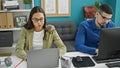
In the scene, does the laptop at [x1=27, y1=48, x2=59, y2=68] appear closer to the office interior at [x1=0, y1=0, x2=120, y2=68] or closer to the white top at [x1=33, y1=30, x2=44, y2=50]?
the white top at [x1=33, y1=30, x2=44, y2=50]

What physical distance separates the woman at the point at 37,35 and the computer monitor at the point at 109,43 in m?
0.63

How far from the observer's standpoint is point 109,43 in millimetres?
1689

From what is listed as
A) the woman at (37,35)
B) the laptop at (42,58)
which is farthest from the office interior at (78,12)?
the laptop at (42,58)

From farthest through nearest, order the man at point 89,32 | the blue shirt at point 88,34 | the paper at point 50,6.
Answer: the paper at point 50,6 → the blue shirt at point 88,34 → the man at point 89,32

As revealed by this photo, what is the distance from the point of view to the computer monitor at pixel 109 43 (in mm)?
1662

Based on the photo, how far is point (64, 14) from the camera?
4250 mm

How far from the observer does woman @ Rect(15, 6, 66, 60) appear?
227 centimetres

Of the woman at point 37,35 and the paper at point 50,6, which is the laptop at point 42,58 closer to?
the woman at point 37,35

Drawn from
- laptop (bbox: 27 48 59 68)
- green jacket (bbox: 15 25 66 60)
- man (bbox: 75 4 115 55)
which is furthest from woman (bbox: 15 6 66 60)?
laptop (bbox: 27 48 59 68)

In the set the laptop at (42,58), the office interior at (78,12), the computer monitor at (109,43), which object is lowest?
the laptop at (42,58)

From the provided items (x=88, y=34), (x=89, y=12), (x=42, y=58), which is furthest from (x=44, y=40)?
(x=89, y=12)

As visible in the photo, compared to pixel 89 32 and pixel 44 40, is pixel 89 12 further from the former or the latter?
pixel 44 40

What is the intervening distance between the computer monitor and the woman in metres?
0.63

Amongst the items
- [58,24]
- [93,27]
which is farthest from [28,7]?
[93,27]
